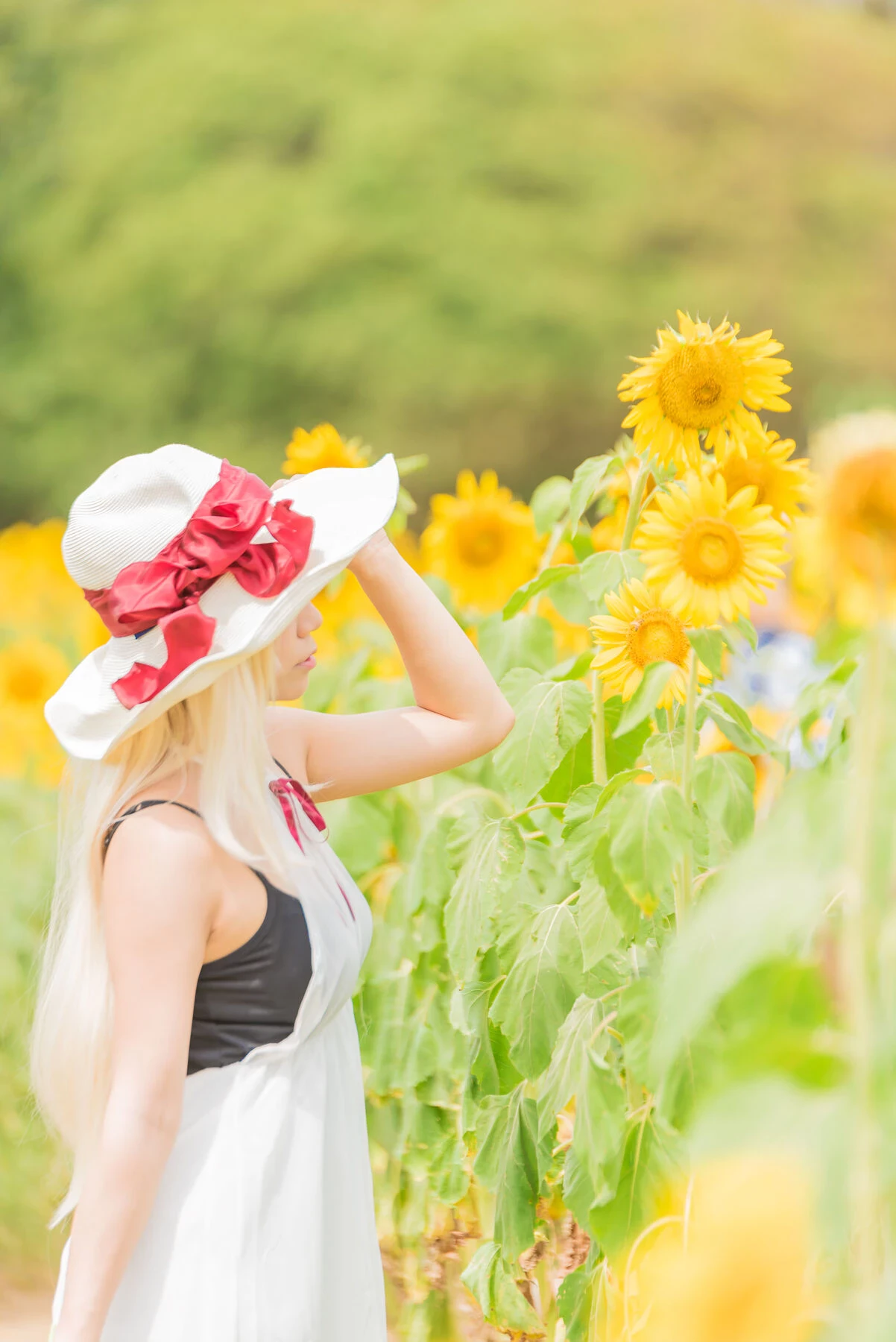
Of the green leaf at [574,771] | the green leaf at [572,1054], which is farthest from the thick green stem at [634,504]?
the green leaf at [572,1054]

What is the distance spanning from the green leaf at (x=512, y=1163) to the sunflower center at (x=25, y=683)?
6.71 feet

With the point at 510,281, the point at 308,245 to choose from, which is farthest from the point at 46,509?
the point at 510,281

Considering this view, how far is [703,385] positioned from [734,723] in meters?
0.32

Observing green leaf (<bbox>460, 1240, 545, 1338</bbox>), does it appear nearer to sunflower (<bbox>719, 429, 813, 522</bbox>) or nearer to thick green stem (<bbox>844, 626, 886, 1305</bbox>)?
sunflower (<bbox>719, 429, 813, 522</bbox>)

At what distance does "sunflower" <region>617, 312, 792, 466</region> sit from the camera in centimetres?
130

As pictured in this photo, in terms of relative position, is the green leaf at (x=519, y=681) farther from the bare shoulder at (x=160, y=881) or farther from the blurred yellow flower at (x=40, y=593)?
the blurred yellow flower at (x=40, y=593)

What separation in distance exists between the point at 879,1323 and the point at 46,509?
831 cm

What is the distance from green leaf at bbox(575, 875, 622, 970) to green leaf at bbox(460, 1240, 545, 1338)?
54 cm

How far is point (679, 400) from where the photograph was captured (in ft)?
4.27

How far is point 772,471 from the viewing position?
1.32m

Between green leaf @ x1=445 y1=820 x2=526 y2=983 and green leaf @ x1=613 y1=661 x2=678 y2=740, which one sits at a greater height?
green leaf @ x1=613 y1=661 x2=678 y2=740

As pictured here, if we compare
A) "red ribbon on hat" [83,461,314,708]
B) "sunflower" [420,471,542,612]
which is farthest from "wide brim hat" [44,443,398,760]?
"sunflower" [420,471,542,612]

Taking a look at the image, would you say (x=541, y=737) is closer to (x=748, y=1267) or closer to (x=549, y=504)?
(x=549, y=504)

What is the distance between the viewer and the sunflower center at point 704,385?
1.30 meters
